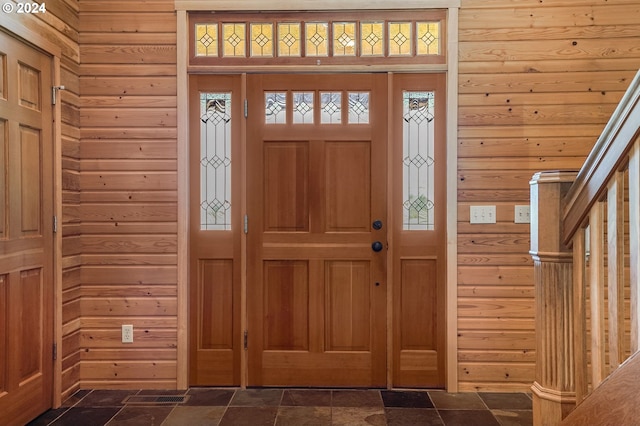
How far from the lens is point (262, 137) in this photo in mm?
2895

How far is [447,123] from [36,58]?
2435 mm

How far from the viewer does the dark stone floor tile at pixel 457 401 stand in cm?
262

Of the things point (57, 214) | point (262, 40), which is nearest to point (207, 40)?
point (262, 40)

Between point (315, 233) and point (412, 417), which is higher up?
point (315, 233)

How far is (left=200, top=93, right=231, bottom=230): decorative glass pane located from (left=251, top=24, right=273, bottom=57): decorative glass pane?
1.13 feet

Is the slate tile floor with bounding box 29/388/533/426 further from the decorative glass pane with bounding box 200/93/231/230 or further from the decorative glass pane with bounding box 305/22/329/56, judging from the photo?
the decorative glass pane with bounding box 305/22/329/56

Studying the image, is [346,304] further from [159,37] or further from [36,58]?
[36,58]

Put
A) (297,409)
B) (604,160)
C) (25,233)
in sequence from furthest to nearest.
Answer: (297,409) → (25,233) → (604,160)

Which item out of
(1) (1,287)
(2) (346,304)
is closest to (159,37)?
(1) (1,287)

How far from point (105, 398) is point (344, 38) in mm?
2733

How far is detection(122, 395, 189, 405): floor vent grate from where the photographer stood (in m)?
2.68

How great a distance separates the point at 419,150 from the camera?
2.90 meters

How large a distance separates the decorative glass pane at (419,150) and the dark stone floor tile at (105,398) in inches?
81.5

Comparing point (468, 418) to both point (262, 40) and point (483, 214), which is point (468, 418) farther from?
point (262, 40)
